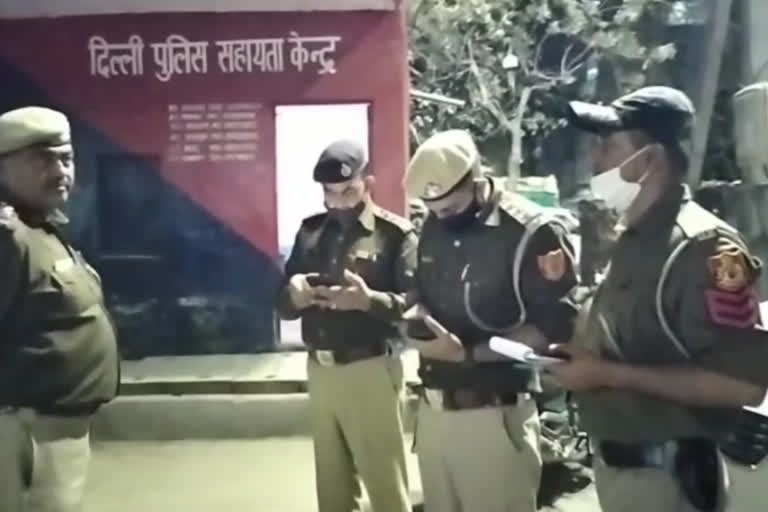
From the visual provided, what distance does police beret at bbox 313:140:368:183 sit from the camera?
3.49 meters

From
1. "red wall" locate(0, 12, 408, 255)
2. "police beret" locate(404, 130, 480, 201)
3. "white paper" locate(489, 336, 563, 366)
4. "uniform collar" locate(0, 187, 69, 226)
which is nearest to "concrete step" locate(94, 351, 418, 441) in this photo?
Result: "red wall" locate(0, 12, 408, 255)

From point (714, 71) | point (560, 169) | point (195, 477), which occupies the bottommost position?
point (195, 477)

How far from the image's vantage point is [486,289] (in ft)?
9.57

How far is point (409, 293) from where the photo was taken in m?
3.17

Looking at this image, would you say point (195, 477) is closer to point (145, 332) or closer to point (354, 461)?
point (145, 332)

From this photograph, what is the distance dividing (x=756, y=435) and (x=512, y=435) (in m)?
0.67

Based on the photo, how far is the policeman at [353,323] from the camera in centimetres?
351

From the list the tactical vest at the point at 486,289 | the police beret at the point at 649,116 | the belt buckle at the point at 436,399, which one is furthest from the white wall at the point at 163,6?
the police beret at the point at 649,116

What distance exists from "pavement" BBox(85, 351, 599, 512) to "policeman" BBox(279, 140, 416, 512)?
1.15 metres

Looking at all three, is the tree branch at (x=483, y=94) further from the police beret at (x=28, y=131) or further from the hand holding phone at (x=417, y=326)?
the police beret at (x=28, y=131)

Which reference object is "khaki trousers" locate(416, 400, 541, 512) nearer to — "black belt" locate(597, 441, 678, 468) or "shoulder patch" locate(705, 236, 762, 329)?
"black belt" locate(597, 441, 678, 468)

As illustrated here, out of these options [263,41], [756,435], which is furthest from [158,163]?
[756,435]

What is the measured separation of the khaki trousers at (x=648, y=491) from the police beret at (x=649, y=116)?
0.66 m

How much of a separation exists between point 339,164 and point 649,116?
1312mm
